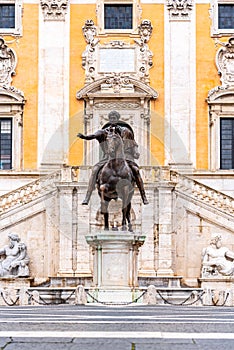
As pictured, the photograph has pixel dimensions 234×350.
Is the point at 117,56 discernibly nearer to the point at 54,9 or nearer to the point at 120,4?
the point at 120,4

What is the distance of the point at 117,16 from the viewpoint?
120 feet

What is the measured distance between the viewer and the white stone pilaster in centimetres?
3569

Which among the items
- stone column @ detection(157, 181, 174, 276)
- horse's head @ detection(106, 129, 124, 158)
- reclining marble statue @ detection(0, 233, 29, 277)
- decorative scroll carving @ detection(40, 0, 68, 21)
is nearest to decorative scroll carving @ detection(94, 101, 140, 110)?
decorative scroll carving @ detection(40, 0, 68, 21)

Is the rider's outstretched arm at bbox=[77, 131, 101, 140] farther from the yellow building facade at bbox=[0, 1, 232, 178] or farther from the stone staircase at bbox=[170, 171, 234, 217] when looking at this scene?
the yellow building facade at bbox=[0, 1, 232, 178]

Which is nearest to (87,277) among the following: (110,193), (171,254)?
(171,254)

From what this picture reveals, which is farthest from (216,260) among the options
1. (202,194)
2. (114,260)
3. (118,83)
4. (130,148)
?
(114,260)

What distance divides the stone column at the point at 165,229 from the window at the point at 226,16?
782 cm

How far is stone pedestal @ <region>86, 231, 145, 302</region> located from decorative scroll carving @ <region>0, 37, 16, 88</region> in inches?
597

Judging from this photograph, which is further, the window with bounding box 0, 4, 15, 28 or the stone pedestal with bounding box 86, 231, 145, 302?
the window with bounding box 0, 4, 15, 28

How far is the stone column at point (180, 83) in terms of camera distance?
117 ft

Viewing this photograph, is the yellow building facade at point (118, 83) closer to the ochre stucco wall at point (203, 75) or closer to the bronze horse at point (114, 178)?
the ochre stucco wall at point (203, 75)

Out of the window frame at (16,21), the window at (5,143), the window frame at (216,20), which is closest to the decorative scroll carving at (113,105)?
the window at (5,143)

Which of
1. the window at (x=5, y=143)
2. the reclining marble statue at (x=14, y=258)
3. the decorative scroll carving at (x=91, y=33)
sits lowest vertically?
the reclining marble statue at (x=14, y=258)

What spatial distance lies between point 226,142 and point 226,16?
4.74 m
